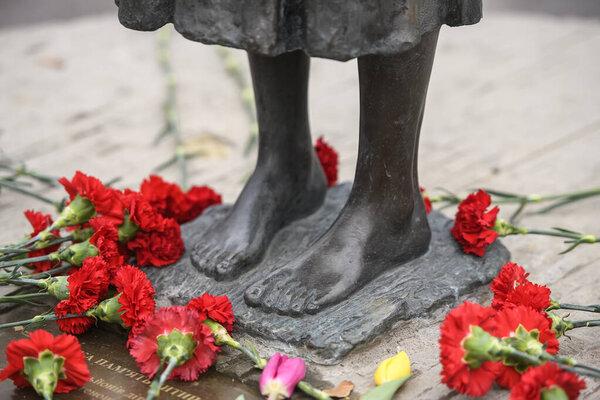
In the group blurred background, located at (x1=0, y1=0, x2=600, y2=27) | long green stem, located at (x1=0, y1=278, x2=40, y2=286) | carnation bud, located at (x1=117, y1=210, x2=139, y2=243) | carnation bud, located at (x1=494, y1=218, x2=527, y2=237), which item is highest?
blurred background, located at (x1=0, y1=0, x2=600, y2=27)

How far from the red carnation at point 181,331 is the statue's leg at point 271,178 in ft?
0.73

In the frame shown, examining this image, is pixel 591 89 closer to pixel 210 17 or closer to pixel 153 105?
pixel 153 105

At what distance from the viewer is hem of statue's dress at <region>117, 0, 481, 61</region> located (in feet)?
3.69

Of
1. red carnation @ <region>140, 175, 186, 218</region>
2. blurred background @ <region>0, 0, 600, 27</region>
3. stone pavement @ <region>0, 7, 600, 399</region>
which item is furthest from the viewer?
blurred background @ <region>0, 0, 600, 27</region>

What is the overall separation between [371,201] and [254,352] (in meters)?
0.37

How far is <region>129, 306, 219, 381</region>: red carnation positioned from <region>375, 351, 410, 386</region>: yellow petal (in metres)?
→ 0.26

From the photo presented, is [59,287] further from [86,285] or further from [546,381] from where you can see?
[546,381]

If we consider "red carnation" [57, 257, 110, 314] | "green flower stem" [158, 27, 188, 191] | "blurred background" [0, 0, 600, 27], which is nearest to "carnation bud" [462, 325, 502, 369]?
"red carnation" [57, 257, 110, 314]

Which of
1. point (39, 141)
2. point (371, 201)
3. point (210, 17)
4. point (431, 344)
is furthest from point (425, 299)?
point (39, 141)

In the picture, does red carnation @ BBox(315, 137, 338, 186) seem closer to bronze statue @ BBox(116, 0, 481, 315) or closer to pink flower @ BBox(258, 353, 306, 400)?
bronze statue @ BBox(116, 0, 481, 315)


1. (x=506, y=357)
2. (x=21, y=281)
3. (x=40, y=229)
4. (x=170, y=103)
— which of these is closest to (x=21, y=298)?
(x=21, y=281)

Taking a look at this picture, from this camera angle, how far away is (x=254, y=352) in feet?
4.15

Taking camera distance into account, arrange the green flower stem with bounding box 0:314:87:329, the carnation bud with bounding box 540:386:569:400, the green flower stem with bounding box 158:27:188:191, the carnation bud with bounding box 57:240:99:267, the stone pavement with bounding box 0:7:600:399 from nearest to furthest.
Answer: the carnation bud with bounding box 540:386:569:400, the green flower stem with bounding box 0:314:87:329, the carnation bud with bounding box 57:240:99:267, the stone pavement with bounding box 0:7:600:399, the green flower stem with bounding box 158:27:188:191

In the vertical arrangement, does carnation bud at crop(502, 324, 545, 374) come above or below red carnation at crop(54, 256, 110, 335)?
below
